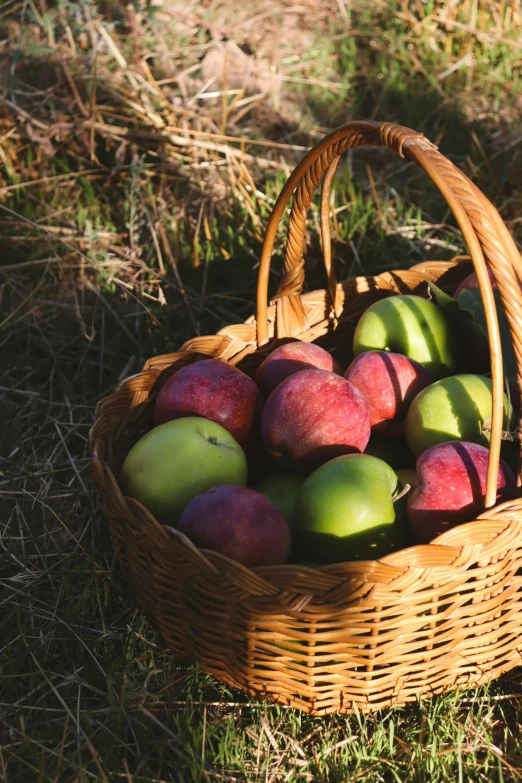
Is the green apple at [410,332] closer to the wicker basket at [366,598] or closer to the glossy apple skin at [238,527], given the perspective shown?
the wicker basket at [366,598]

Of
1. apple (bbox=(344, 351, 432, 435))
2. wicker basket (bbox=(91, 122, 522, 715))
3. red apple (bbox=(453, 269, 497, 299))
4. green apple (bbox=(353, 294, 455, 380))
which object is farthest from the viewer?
red apple (bbox=(453, 269, 497, 299))

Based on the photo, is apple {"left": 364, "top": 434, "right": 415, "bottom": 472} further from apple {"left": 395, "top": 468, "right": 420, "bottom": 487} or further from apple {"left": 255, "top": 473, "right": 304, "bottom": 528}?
apple {"left": 255, "top": 473, "right": 304, "bottom": 528}

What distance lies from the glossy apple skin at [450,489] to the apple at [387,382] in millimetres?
314

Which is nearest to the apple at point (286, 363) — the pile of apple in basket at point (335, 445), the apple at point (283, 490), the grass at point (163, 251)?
the pile of apple in basket at point (335, 445)

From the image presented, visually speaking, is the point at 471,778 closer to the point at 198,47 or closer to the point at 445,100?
the point at 445,100

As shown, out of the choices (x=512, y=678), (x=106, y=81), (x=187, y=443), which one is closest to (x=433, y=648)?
(x=512, y=678)

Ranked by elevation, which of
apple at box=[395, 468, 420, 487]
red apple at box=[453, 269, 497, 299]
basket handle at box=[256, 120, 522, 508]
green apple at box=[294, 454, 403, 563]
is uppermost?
basket handle at box=[256, 120, 522, 508]

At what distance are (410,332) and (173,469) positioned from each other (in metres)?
0.74

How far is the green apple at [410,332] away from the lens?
6.63 feet

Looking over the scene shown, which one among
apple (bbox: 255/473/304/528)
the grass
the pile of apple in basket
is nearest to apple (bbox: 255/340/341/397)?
the pile of apple in basket

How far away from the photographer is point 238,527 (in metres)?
1.47

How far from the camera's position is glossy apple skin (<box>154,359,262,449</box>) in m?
1.81

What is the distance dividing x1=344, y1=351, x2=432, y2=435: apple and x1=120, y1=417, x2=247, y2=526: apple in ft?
1.31

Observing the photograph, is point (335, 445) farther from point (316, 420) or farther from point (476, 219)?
point (476, 219)
